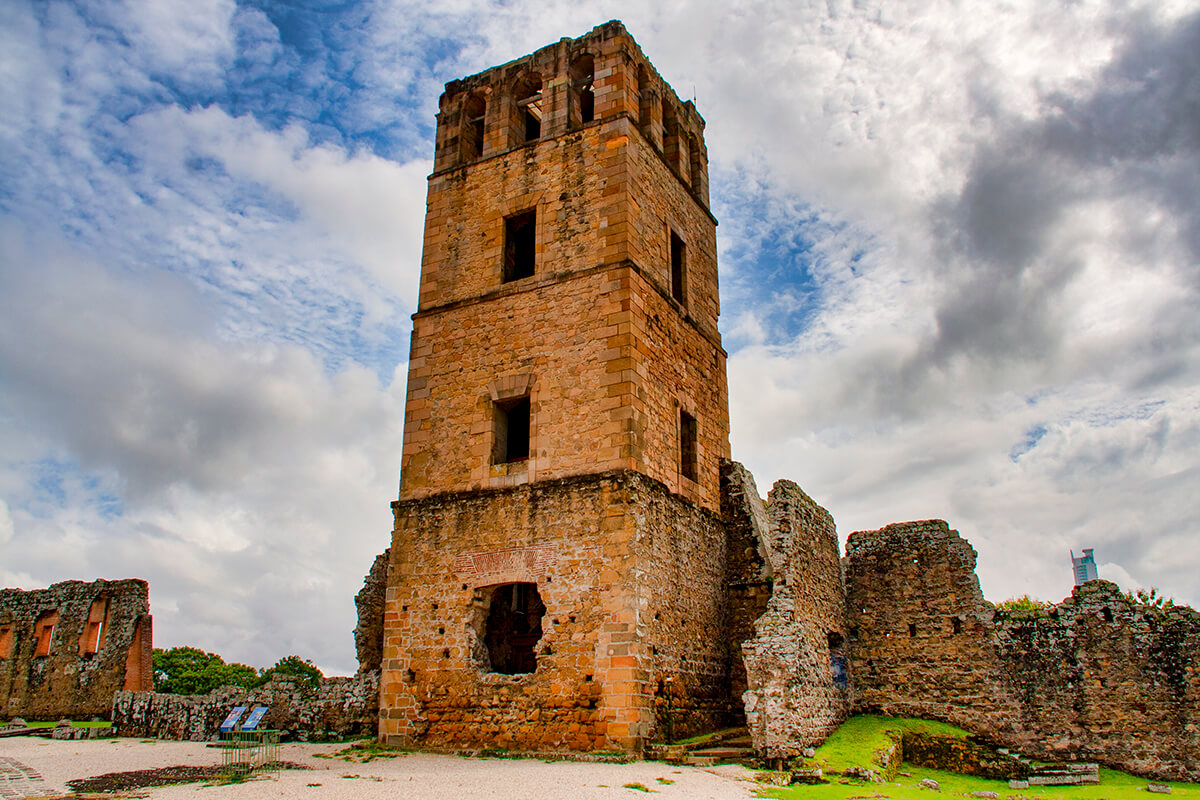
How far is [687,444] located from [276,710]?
8601mm

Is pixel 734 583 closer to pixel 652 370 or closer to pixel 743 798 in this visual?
pixel 652 370

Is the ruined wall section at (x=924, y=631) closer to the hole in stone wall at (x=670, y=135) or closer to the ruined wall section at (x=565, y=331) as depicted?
the ruined wall section at (x=565, y=331)

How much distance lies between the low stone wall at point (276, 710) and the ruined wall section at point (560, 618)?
1.73 metres

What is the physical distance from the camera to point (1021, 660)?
13.2 metres

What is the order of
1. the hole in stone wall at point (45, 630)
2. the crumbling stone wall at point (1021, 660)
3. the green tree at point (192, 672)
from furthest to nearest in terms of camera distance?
the green tree at point (192, 672)
the hole in stone wall at point (45, 630)
the crumbling stone wall at point (1021, 660)

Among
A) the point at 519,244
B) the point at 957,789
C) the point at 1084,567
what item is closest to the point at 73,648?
the point at 519,244

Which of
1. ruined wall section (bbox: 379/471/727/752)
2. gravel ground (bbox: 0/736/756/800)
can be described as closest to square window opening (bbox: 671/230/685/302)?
ruined wall section (bbox: 379/471/727/752)

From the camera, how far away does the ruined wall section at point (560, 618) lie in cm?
1157

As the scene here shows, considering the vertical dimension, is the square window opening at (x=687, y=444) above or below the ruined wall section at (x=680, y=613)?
above

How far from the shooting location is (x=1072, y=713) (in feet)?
41.3

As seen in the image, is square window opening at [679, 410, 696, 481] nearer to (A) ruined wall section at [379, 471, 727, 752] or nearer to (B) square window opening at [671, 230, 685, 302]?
Answer: (A) ruined wall section at [379, 471, 727, 752]

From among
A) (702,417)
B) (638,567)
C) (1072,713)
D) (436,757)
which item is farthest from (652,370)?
(1072,713)

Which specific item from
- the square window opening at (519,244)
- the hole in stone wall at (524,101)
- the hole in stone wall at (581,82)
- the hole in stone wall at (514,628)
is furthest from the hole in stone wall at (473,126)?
the hole in stone wall at (514,628)

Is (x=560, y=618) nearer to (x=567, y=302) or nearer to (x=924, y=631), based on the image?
(x=567, y=302)
